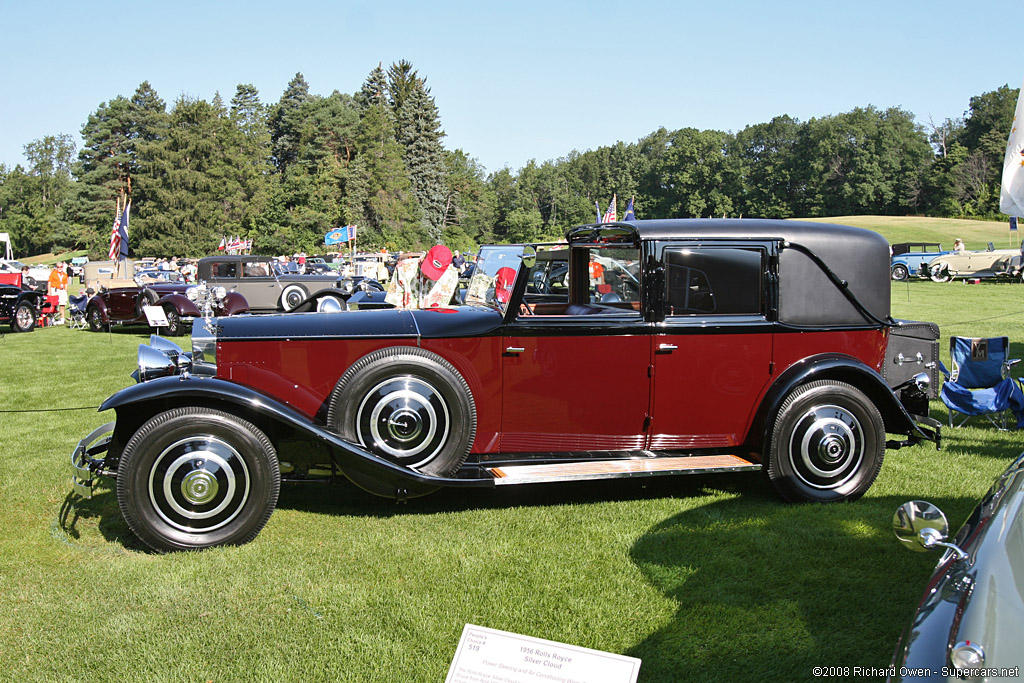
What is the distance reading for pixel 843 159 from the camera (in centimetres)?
8700

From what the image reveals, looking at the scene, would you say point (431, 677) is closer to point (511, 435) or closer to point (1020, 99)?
point (511, 435)

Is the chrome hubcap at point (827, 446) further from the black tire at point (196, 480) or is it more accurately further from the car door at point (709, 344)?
the black tire at point (196, 480)

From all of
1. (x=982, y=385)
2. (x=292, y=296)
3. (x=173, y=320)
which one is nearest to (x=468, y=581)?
(x=982, y=385)

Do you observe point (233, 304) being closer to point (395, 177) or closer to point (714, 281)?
point (714, 281)

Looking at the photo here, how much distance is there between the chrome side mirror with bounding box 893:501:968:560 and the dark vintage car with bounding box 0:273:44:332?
2018 cm

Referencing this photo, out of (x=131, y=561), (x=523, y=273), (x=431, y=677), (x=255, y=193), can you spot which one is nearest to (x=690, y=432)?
(x=523, y=273)

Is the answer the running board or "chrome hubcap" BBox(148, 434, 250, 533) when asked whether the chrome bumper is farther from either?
the running board

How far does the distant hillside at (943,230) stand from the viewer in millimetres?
51219

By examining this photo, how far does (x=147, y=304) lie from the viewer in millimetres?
17453

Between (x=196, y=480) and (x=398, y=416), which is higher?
(x=398, y=416)

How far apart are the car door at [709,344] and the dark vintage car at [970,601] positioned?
8.50ft

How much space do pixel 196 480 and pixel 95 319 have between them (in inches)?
629

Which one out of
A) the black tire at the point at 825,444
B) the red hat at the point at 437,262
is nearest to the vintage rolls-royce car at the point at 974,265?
the red hat at the point at 437,262

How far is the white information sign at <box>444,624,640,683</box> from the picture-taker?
97.3 inches
